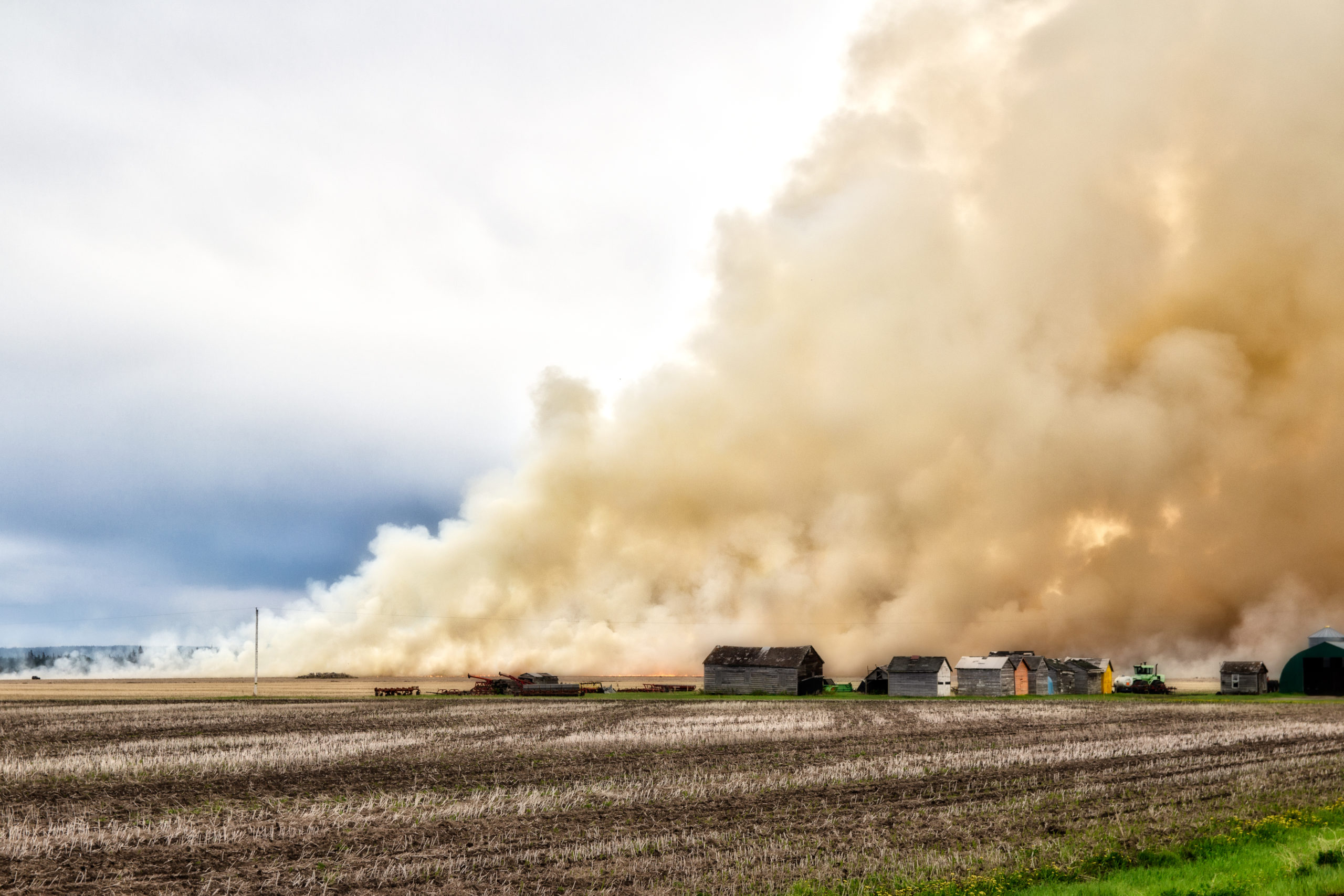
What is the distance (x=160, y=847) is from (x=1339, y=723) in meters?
57.4

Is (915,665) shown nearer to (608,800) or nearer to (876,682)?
(876,682)

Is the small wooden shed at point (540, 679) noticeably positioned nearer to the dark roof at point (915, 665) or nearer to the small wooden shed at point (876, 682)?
the small wooden shed at point (876, 682)

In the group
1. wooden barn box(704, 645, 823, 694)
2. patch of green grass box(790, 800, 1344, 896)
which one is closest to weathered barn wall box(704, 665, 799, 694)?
wooden barn box(704, 645, 823, 694)

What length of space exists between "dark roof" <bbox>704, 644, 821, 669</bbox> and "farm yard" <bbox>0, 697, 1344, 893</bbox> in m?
46.4

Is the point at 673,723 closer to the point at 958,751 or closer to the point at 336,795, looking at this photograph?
the point at 958,751

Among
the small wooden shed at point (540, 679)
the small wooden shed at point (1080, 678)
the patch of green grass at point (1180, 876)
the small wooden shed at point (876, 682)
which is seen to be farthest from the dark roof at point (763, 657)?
the patch of green grass at point (1180, 876)

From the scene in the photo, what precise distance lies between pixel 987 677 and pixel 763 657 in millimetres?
21841

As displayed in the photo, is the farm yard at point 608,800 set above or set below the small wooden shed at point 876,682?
above

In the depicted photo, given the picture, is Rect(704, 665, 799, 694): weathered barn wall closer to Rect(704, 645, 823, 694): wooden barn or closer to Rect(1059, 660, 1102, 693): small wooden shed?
Rect(704, 645, 823, 694): wooden barn

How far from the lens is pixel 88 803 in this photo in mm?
24453

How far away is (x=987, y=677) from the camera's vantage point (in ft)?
310

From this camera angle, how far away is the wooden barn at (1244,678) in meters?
97.8

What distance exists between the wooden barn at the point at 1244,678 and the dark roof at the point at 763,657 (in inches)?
1633

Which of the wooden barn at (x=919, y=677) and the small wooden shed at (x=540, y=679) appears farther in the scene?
the small wooden shed at (x=540, y=679)
